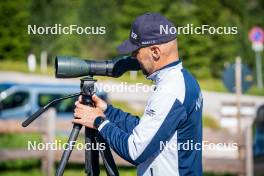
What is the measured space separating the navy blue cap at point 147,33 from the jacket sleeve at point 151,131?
22 centimetres

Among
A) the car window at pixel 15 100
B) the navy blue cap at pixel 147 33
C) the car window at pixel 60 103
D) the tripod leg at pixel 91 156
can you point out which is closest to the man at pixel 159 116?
the navy blue cap at pixel 147 33

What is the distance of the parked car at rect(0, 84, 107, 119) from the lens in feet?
62.3

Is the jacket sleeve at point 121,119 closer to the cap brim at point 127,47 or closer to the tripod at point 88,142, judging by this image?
the tripod at point 88,142

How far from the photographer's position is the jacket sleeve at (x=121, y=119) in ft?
12.4

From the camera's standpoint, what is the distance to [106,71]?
3623 millimetres

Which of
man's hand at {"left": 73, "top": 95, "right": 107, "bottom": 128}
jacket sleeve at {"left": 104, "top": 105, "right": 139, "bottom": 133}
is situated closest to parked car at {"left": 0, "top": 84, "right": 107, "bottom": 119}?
jacket sleeve at {"left": 104, "top": 105, "right": 139, "bottom": 133}

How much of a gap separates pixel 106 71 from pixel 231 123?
13.8m

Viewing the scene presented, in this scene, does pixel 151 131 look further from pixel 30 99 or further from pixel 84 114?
pixel 30 99

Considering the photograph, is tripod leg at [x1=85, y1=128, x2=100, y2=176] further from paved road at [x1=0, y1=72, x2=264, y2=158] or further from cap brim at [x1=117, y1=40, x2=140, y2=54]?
paved road at [x1=0, y1=72, x2=264, y2=158]

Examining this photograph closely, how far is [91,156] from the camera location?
12.0 feet

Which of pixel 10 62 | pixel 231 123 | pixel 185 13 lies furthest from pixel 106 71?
pixel 10 62

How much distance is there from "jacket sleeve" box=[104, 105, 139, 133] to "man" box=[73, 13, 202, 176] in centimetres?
19

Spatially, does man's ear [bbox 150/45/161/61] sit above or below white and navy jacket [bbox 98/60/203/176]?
above

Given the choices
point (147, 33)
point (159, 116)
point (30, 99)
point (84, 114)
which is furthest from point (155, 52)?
point (30, 99)
